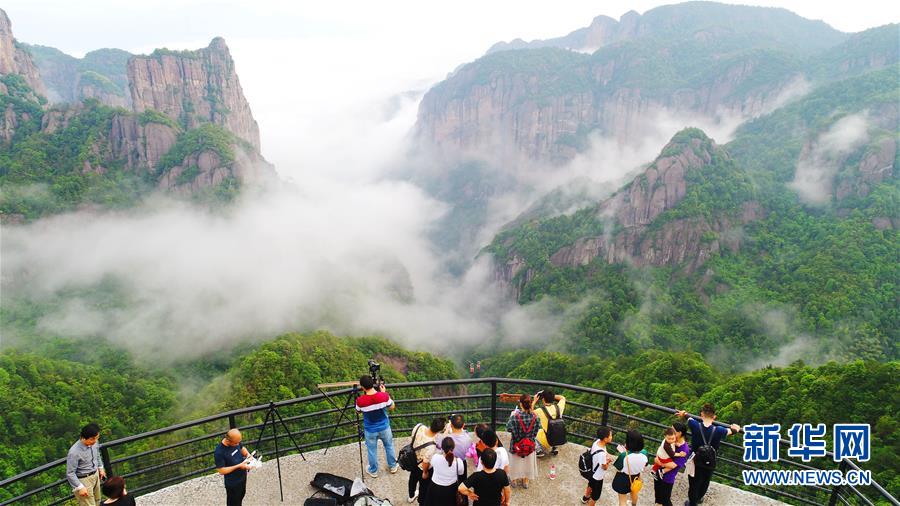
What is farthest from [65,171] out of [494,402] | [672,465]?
[672,465]

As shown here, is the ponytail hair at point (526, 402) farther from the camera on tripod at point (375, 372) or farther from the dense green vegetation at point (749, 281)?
the dense green vegetation at point (749, 281)

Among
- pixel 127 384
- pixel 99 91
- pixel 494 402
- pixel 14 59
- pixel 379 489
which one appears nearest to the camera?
pixel 379 489

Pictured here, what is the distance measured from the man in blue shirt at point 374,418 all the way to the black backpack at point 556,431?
8.66 feet

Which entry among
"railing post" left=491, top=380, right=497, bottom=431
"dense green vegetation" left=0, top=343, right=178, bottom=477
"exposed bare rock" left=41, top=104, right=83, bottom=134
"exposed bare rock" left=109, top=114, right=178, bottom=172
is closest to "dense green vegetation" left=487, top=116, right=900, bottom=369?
"dense green vegetation" left=0, top=343, right=178, bottom=477

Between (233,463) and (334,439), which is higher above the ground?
(233,463)

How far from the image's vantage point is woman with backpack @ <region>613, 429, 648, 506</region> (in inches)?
274

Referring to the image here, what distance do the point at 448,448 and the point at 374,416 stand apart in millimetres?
Answer: 1955

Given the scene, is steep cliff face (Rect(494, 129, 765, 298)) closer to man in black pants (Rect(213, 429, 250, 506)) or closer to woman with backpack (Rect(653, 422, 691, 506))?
woman with backpack (Rect(653, 422, 691, 506))

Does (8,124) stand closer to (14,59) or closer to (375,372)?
(14,59)

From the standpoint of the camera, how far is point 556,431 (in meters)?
8.08

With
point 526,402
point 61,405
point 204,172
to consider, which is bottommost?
point 61,405

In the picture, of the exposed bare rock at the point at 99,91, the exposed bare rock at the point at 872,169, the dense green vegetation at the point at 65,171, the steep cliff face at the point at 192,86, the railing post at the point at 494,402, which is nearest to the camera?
Answer: the railing post at the point at 494,402

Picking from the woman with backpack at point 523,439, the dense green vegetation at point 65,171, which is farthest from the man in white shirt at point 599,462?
the dense green vegetation at point 65,171

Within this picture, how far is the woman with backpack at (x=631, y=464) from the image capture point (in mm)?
6969
